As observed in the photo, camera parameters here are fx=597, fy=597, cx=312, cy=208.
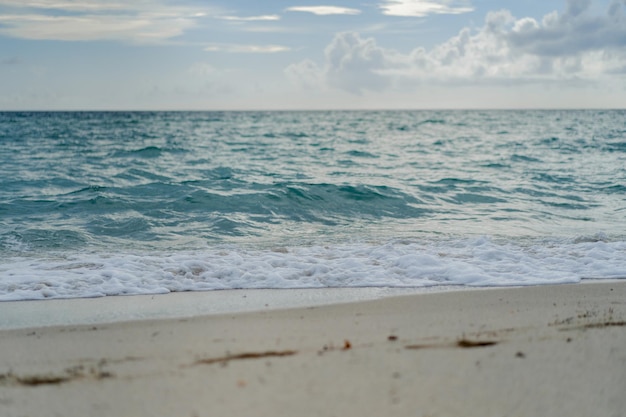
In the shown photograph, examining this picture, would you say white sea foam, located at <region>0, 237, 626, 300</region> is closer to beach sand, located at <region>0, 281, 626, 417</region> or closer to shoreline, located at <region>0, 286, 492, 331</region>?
shoreline, located at <region>0, 286, 492, 331</region>

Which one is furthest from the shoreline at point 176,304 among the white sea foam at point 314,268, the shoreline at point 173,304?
the white sea foam at point 314,268

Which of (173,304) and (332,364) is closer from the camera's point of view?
(332,364)

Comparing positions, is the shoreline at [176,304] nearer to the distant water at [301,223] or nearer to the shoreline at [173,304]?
the shoreline at [173,304]

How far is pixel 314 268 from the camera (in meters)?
6.60

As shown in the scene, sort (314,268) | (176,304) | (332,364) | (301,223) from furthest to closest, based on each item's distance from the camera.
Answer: (301,223) < (314,268) < (176,304) < (332,364)

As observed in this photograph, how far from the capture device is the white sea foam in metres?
6.09

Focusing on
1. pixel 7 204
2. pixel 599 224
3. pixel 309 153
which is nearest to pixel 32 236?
pixel 7 204

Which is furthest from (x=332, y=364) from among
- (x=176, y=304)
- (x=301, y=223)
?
(x=301, y=223)

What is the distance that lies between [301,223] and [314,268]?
391 cm

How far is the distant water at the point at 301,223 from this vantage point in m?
6.46

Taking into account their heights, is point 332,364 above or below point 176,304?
above

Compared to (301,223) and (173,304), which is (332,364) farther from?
(301,223)

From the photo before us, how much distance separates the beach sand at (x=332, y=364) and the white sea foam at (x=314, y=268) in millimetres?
1329

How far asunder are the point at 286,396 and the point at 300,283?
304 cm
